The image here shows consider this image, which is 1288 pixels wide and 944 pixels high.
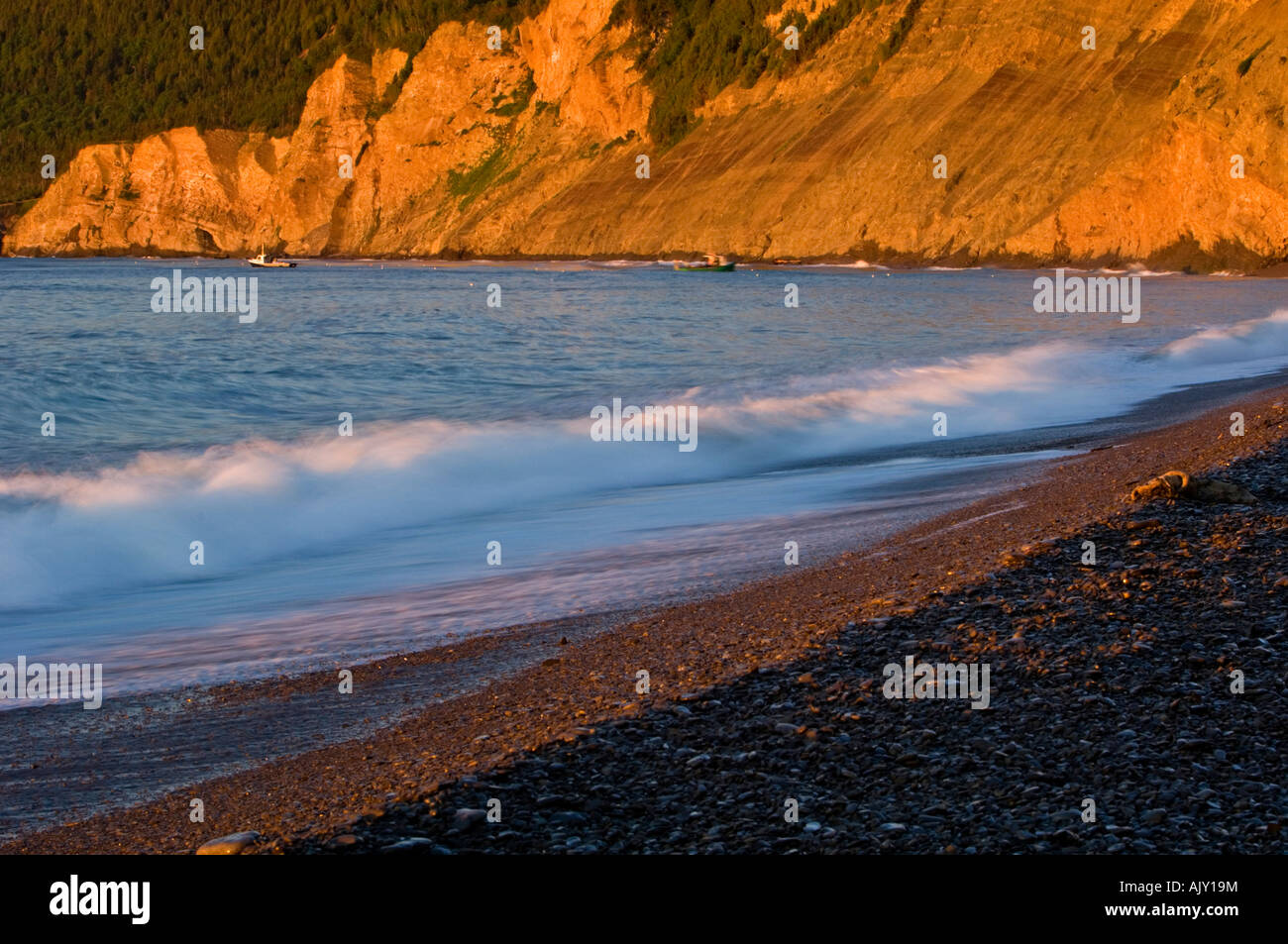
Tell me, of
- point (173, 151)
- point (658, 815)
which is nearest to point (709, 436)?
point (658, 815)

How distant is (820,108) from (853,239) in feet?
35.0

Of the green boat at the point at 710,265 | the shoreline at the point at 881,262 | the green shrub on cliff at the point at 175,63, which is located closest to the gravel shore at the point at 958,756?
the shoreline at the point at 881,262

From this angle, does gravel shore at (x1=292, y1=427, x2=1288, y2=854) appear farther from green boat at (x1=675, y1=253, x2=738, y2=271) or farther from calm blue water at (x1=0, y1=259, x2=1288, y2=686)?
green boat at (x1=675, y1=253, x2=738, y2=271)

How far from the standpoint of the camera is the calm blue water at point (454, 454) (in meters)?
8.68

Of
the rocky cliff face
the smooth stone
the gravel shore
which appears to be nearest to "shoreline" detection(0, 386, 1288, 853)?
the smooth stone

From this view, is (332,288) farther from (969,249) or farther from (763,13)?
(763,13)

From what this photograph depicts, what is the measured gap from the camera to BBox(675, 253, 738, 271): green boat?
77250 mm

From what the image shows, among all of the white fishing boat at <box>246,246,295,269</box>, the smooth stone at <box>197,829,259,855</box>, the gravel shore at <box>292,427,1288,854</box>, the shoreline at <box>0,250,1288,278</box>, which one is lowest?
the smooth stone at <box>197,829,259,855</box>

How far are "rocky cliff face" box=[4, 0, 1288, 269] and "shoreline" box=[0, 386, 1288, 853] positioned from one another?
5839cm

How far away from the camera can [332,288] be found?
63281mm

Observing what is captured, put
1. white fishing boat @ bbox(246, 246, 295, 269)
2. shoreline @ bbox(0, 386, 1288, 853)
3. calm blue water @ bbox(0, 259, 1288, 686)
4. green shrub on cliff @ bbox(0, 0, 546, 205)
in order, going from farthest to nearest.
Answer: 1. green shrub on cliff @ bbox(0, 0, 546, 205)
2. white fishing boat @ bbox(246, 246, 295, 269)
3. calm blue water @ bbox(0, 259, 1288, 686)
4. shoreline @ bbox(0, 386, 1288, 853)

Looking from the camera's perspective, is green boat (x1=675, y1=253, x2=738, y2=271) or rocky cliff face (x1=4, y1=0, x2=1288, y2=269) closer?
rocky cliff face (x1=4, y1=0, x2=1288, y2=269)

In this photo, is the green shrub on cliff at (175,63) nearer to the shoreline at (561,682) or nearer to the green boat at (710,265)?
the green boat at (710,265)

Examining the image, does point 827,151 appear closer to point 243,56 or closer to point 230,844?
point 230,844
